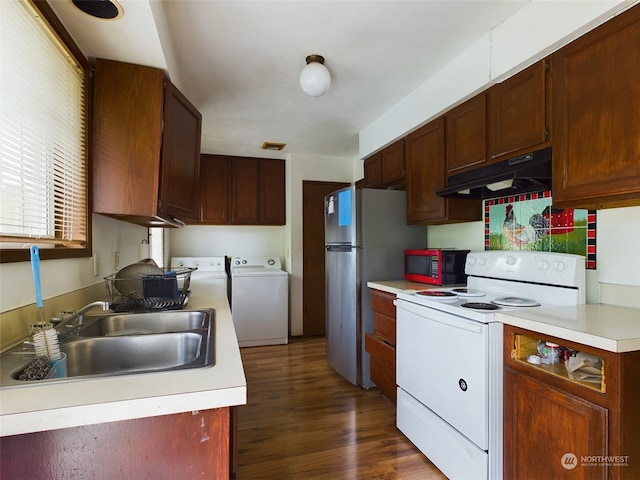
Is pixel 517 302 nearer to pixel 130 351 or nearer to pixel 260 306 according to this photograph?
pixel 130 351

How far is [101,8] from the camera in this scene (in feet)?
3.94

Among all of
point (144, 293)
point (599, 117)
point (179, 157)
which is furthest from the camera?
point (179, 157)

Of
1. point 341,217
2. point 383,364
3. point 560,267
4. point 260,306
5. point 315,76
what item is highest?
point 315,76

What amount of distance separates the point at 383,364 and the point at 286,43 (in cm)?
218

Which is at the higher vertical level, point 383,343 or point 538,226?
point 538,226

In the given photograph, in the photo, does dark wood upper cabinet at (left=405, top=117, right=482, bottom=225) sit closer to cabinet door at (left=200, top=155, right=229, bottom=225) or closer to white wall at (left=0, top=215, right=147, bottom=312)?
white wall at (left=0, top=215, right=147, bottom=312)

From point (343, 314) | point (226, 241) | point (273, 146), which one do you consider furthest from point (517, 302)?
point (226, 241)

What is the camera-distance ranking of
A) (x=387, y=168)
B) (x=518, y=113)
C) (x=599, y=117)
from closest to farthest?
(x=599, y=117)
(x=518, y=113)
(x=387, y=168)

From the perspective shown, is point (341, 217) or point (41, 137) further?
point (341, 217)

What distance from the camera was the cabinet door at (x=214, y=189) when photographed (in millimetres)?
4148

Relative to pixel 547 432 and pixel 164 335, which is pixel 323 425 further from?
pixel 164 335

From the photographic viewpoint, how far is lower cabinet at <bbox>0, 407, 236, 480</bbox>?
69 centimetres

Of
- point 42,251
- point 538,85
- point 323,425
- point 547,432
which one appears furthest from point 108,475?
point 538,85

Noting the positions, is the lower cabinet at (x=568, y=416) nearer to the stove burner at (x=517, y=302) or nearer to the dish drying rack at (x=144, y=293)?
the stove burner at (x=517, y=302)
